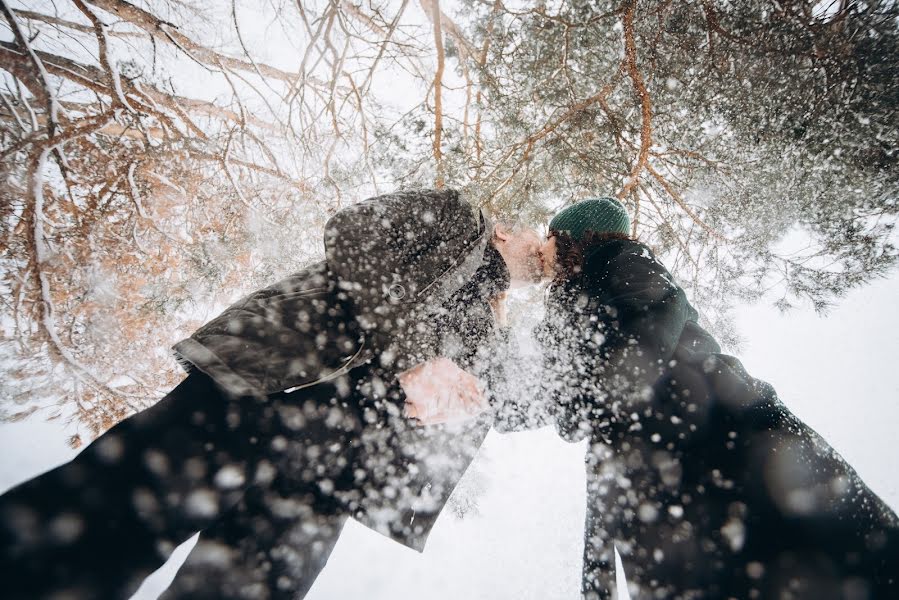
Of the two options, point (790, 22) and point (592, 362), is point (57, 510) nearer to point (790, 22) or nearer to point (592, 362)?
point (592, 362)

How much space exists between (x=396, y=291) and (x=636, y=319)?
0.98 m

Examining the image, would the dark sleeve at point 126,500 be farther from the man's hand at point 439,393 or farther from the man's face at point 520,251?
the man's face at point 520,251

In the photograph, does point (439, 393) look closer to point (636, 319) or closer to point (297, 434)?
point (297, 434)

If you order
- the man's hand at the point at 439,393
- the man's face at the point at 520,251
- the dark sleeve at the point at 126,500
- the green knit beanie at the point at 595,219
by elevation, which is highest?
the green knit beanie at the point at 595,219

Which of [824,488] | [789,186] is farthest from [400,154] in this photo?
[824,488]

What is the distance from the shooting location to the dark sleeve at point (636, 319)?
1.37 m

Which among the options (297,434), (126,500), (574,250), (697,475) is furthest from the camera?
(574,250)

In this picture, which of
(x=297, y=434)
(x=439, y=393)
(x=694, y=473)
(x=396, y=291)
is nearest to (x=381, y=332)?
(x=396, y=291)

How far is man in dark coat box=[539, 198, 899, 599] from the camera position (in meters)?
1.22

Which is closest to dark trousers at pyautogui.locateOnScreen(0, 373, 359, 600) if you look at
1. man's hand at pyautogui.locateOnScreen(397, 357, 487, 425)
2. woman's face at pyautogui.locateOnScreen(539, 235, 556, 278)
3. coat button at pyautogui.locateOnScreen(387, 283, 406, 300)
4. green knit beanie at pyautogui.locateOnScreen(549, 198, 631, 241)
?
man's hand at pyautogui.locateOnScreen(397, 357, 487, 425)

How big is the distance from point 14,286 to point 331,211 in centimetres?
279

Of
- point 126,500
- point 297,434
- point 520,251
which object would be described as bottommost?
point 126,500

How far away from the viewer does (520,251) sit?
77.0 inches

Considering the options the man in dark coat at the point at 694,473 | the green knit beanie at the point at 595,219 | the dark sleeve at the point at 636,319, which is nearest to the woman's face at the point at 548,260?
the green knit beanie at the point at 595,219
